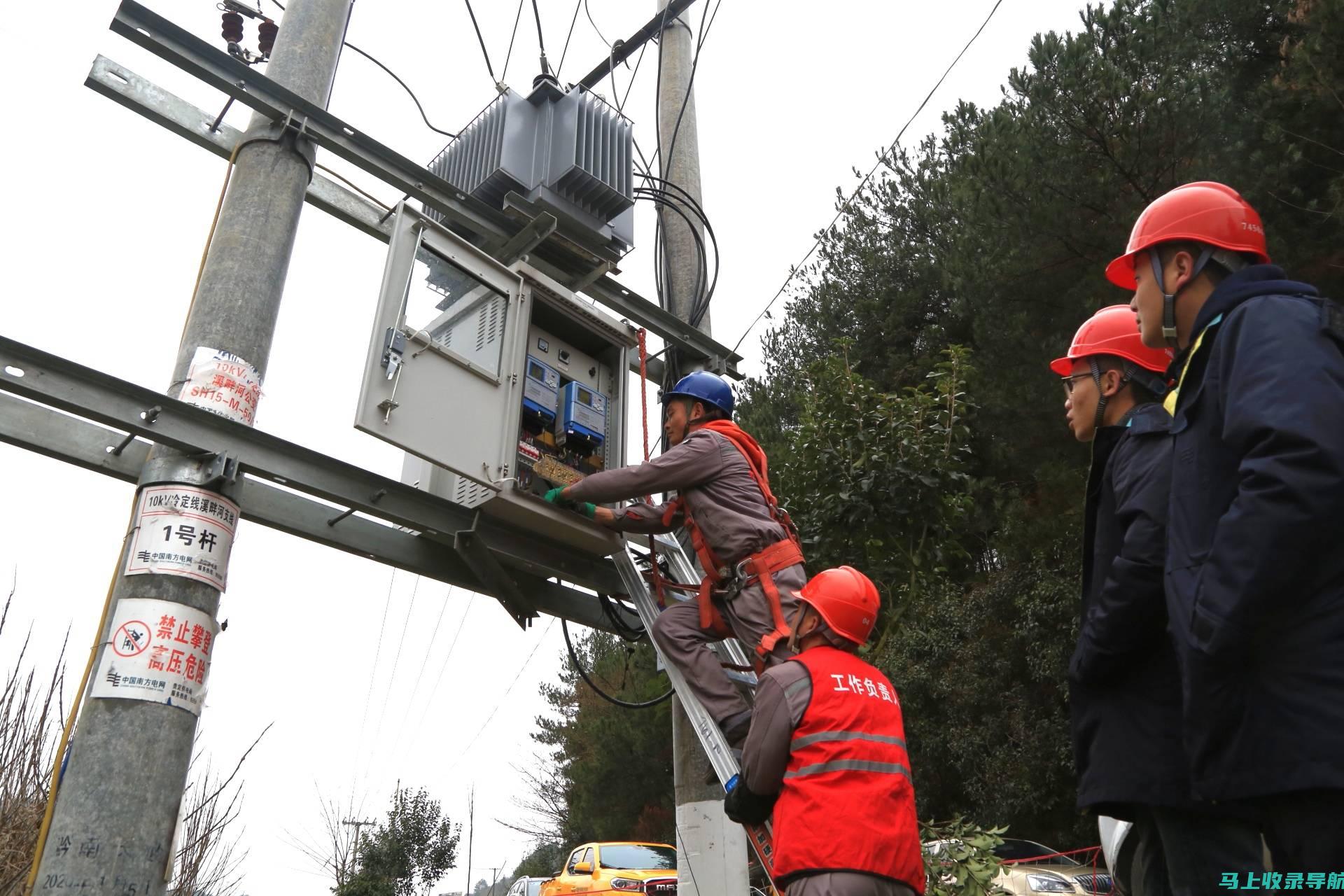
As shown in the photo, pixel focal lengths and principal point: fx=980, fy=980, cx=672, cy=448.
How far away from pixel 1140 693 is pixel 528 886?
16449 mm

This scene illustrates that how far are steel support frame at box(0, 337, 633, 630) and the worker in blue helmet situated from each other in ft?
1.90

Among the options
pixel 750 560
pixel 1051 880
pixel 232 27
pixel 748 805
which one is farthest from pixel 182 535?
pixel 1051 880

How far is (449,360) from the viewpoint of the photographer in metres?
4.92

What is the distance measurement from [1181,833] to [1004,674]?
11.5m

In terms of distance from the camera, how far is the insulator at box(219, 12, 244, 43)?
5820 millimetres

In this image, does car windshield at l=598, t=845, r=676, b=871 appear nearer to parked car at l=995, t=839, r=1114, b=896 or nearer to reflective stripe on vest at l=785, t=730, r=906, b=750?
parked car at l=995, t=839, r=1114, b=896

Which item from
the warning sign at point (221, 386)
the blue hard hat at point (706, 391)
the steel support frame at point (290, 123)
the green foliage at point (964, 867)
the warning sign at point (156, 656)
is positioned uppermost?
the steel support frame at point (290, 123)

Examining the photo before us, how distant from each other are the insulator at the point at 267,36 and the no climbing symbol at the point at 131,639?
3738mm

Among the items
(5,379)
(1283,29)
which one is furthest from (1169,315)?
(1283,29)

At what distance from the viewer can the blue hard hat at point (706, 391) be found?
207 inches

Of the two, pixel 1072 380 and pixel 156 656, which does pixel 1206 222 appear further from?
pixel 156 656

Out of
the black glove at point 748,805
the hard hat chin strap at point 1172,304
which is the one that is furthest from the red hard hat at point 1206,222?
the black glove at point 748,805

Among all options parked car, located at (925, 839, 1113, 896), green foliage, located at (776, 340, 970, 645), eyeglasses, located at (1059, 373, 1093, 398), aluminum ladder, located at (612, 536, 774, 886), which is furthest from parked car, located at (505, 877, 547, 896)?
eyeglasses, located at (1059, 373, 1093, 398)

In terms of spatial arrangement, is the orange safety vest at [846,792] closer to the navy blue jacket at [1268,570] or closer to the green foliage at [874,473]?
the navy blue jacket at [1268,570]
